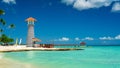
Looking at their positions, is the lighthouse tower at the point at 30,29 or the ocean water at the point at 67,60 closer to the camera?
→ the ocean water at the point at 67,60

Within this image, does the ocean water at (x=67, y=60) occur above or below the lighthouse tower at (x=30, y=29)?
below

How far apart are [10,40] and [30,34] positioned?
20780 mm

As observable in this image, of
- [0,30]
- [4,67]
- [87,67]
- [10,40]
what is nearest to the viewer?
[4,67]

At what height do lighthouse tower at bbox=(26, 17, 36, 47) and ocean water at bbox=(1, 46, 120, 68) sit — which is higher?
lighthouse tower at bbox=(26, 17, 36, 47)

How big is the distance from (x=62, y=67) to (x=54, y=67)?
54cm

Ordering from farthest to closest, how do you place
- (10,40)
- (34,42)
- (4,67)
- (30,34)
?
(10,40), (34,42), (30,34), (4,67)

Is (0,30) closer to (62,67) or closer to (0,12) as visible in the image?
(0,12)

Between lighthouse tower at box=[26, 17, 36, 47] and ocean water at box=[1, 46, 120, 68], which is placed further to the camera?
lighthouse tower at box=[26, 17, 36, 47]

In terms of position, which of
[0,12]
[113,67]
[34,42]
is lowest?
[113,67]

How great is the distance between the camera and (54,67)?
1652 centimetres

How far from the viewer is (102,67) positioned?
1725 centimetres

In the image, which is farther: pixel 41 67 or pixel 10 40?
pixel 10 40

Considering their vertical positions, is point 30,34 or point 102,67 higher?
point 30,34

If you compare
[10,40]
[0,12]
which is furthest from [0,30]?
[0,12]
